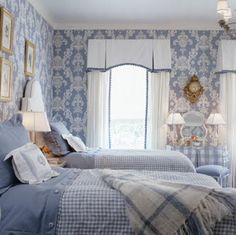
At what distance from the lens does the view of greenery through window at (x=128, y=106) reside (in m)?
5.55

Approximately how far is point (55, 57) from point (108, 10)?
1.29 meters

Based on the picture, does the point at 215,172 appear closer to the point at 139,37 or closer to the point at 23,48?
the point at 139,37

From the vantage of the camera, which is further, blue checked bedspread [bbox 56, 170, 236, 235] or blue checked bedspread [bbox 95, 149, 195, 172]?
blue checked bedspread [bbox 95, 149, 195, 172]

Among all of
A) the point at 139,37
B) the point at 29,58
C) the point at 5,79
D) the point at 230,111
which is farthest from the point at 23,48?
the point at 230,111

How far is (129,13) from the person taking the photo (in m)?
4.93

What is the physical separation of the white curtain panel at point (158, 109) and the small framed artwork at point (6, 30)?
2.48m

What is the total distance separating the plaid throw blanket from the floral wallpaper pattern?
11.9ft

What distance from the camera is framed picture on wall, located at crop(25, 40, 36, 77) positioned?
13.7 ft

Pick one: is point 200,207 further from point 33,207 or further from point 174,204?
point 33,207

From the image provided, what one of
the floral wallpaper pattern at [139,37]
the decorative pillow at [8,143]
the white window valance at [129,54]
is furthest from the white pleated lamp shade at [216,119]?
the decorative pillow at [8,143]

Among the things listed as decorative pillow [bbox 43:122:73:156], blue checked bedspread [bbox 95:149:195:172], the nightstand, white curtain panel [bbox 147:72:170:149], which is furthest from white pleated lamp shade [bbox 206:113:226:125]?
the nightstand

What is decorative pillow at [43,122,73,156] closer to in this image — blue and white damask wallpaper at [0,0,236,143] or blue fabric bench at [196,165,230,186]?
blue and white damask wallpaper at [0,0,236,143]

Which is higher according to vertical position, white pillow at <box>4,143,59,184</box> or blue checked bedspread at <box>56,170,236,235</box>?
white pillow at <box>4,143,59,184</box>

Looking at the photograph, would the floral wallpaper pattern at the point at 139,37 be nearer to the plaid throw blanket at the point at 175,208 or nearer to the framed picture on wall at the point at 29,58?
the framed picture on wall at the point at 29,58
